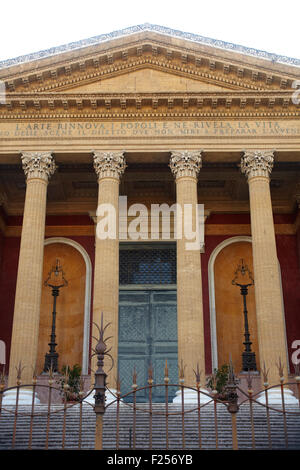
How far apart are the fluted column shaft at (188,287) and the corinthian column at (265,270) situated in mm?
1706

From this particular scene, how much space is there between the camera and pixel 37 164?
57.7 ft

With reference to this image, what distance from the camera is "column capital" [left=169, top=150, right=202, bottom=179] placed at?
1752cm

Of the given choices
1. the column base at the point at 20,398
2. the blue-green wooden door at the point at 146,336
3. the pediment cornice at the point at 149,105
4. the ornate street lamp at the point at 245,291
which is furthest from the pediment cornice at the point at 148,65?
the column base at the point at 20,398

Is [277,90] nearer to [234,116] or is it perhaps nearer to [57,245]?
[234,116]

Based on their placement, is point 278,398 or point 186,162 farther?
point 186,162

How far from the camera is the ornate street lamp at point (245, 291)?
744 inches

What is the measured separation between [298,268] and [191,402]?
28.4 feet

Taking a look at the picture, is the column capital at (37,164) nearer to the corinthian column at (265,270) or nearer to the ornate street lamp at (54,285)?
the ornate street lamp at (54,285)

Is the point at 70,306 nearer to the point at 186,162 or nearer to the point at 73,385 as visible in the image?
the point at 73,385

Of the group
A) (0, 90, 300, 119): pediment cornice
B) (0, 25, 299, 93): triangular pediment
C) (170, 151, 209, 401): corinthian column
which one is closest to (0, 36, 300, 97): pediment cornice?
(0, 25, 299, 93): triangular pediment

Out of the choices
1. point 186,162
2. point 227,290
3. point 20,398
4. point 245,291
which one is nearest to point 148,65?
point 186,162

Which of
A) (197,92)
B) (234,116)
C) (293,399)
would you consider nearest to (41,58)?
(197,92)

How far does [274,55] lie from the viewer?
59.5ft

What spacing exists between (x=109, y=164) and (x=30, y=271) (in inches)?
168
